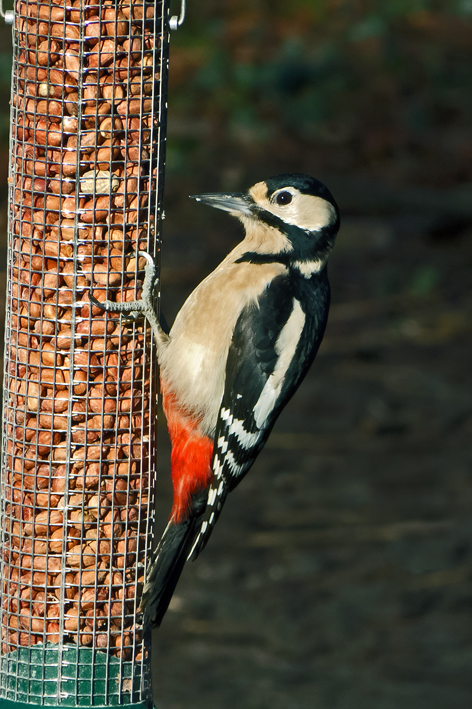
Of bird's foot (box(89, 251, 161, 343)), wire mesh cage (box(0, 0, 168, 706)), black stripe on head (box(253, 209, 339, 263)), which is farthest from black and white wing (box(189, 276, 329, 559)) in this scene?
bird's foot (box(89, 251, 161, 343))

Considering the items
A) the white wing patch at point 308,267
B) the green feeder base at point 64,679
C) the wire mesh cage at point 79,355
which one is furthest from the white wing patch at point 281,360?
the green feeder base at point 64,679

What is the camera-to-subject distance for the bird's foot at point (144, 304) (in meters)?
3.56

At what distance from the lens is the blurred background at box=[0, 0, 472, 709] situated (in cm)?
629

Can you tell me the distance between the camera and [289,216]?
4047 millimetres

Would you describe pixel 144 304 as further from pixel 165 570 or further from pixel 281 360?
pixel 165 570

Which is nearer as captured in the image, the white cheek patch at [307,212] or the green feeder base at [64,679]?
the green feeder base at [64,679]

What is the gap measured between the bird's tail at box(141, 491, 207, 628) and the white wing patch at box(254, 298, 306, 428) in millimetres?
429

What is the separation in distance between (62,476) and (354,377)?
579cm

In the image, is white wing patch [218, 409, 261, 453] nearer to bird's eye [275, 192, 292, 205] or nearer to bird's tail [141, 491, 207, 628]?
bird's tail [141, 491, 207, 628]

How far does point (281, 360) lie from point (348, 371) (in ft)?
17.7

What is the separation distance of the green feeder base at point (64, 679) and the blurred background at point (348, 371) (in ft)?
7.58

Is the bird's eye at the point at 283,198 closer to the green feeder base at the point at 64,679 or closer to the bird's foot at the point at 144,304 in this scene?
the bird's foot at the point at 144,304

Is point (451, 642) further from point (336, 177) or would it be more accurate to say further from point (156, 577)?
point (336, 177)

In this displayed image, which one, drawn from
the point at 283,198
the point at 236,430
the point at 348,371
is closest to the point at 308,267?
the point at 283,198
